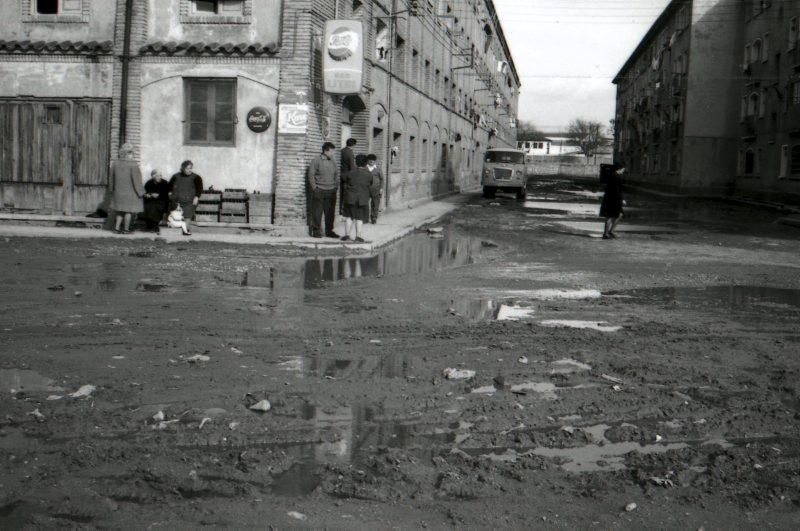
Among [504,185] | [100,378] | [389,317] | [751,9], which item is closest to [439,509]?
[100,378]

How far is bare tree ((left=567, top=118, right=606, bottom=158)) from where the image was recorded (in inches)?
5384

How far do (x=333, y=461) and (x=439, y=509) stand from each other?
0.79 metres

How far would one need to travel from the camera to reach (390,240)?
17.3 meters

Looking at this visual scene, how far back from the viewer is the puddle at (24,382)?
5555mm

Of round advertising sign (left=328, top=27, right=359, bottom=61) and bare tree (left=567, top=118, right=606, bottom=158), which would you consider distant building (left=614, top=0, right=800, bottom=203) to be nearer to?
round advertising sign (left=328, top=27, right=359, bottom=61)

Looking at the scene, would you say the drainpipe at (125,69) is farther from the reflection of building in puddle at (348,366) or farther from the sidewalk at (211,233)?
the reflection of building in puddle at (348,366)

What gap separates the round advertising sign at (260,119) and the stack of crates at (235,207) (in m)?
1.37

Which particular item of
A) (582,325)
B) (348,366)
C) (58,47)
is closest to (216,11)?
(58,47)

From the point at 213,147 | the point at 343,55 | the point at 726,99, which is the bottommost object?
the point at 213,147

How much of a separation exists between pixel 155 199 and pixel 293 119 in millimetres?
3280

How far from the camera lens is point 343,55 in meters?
17.5

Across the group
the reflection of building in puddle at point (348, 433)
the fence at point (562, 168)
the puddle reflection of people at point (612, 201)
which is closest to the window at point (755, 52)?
the puddle reflection of people at point (612, 201)

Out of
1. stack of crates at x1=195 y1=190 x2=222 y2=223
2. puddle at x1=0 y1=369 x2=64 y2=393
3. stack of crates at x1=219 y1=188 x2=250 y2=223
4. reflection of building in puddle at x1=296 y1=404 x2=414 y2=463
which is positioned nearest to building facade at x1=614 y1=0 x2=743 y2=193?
stack of crates at x1=219 y1=188 x2=250 y2=223

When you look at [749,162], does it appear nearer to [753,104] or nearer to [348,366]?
[753,104]
